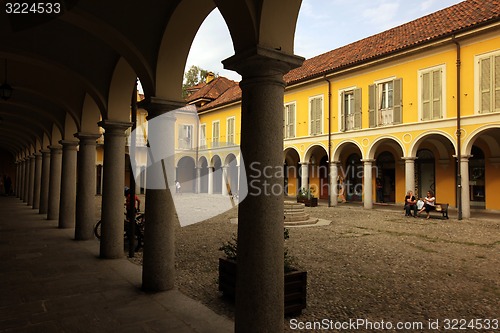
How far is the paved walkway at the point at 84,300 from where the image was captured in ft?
12.2

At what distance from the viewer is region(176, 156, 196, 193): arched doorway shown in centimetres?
3425

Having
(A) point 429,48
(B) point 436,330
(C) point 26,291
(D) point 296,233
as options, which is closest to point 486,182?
(A) point 429,48

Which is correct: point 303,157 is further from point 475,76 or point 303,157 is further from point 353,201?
point 475,76

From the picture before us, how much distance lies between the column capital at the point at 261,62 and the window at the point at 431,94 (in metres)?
14.2

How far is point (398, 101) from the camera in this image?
54.4ft

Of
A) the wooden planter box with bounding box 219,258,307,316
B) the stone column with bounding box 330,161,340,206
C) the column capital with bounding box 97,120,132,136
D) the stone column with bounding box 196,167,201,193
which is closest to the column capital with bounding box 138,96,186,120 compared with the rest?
the column capital with bounding box 97,120,132,136

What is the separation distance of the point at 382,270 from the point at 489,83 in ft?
36.0

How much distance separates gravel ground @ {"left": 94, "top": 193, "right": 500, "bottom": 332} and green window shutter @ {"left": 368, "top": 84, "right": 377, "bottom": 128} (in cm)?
721

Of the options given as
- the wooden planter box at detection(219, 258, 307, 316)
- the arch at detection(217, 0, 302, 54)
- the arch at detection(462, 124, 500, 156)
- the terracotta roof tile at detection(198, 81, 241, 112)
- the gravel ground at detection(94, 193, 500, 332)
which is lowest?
the gravel ground at detection(94, 193, 500, 332)

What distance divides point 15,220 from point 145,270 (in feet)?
33.2

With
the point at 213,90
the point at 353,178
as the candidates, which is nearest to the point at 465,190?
the point at 353,178

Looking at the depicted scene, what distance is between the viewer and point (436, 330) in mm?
3844

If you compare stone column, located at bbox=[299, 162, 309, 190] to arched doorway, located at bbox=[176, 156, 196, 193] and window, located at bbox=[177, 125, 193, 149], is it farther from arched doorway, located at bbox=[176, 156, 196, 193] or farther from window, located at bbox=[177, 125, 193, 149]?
arched doorway, located at bbox=[176, 156, 196, 193]

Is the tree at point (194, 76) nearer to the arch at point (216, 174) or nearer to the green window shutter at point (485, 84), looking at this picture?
the arch at point (216, 174)
